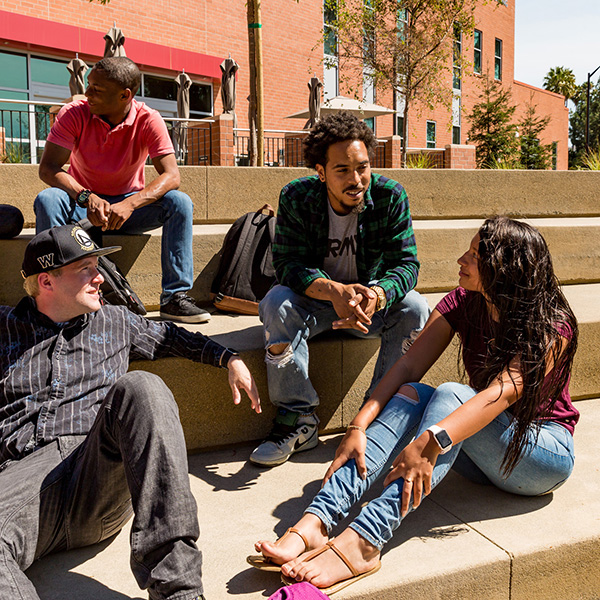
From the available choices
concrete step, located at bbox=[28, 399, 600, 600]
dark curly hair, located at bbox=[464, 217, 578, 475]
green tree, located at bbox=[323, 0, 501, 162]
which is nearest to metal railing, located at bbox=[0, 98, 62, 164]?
green tree, located at bbox=[323, 0, 501, 162]

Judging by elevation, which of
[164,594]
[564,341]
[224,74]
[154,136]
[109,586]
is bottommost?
[109,586]

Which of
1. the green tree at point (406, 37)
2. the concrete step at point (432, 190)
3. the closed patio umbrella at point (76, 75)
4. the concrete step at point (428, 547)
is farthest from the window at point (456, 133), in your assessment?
the concrete step at point (428, 547)

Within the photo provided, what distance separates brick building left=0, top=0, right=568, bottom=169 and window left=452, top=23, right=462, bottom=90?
80 cm

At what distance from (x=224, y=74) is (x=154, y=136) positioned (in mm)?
7146

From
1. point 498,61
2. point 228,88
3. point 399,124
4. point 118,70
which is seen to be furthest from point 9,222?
point 498,61

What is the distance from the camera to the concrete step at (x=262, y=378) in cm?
293

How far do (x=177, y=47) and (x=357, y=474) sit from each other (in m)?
15.0

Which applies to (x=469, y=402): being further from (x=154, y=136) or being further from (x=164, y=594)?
(x=154, y=136)

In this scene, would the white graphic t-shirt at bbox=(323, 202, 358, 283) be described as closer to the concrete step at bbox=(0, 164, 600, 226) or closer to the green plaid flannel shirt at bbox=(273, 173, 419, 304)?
the green plaid flannel shirt at bbox=(273, 173, 419, 304)

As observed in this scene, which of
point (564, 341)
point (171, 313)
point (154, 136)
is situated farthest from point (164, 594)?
point (154, 136)

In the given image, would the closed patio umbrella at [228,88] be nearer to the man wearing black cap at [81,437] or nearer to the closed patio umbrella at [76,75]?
the closed patio umbrella at [76,75]

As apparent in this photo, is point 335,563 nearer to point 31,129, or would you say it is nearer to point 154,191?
point 154,191

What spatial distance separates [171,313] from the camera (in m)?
3.71

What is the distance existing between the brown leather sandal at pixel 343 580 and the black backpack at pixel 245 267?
7.01 ft
